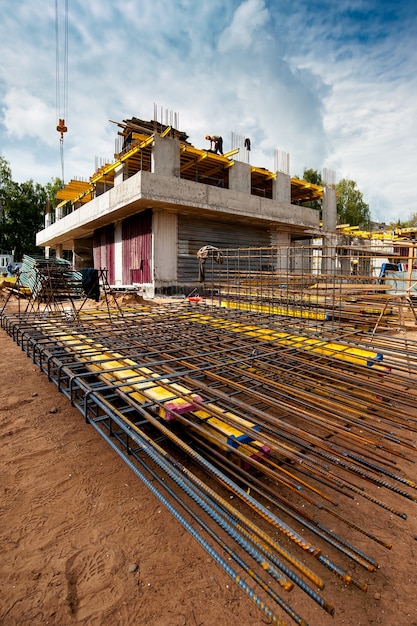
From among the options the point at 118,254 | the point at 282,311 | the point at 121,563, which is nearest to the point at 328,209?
the point at 118,254

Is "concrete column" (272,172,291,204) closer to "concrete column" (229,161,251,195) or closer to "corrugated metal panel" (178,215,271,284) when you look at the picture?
"concrete column" (229,161,251,195)

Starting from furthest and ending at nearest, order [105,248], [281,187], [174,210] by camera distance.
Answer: [105,248]
[281,187]
[174,210]

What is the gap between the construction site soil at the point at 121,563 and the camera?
1.66m

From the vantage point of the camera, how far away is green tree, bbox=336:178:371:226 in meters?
39.4

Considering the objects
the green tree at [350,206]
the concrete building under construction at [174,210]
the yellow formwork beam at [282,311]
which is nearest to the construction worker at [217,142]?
the concrete building under construction at [174,210]

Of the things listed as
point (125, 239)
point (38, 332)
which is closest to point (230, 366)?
point (38, 332)

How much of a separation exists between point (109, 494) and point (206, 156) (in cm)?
1598

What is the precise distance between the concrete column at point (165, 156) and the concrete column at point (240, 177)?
3285 mm

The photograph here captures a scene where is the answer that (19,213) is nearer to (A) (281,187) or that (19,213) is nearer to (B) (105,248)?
(B) (105,248)

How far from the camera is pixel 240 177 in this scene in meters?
17.3

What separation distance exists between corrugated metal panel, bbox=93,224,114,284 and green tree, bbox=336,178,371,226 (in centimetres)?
2881

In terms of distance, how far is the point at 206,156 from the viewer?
15.9m

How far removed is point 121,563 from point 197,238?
15877mm

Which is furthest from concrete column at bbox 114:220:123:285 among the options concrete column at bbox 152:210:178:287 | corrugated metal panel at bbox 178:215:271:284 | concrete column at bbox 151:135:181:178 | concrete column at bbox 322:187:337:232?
concrete column at bbox 322:187:337:232
